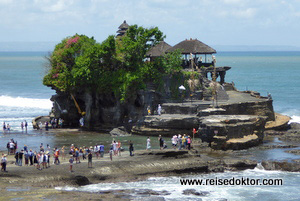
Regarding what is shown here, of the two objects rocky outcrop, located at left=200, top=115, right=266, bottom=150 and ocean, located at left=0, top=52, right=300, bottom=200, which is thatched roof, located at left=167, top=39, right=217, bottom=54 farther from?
ocean, located at left=0, top=52, right=300, bottom=200

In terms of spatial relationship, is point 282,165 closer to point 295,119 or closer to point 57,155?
point 57,155

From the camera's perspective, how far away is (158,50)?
6388cm

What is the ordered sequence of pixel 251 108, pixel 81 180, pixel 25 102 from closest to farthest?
pixel 81 180 → pixel 251 108 → pixel 25 102

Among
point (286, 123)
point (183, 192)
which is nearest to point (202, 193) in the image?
point (183, 192)

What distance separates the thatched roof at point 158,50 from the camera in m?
63.0

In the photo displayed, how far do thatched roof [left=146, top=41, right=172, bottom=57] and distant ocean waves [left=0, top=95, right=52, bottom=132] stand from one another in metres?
18.0

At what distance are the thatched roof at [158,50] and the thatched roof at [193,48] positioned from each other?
40.4 inches

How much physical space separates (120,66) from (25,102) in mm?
40101

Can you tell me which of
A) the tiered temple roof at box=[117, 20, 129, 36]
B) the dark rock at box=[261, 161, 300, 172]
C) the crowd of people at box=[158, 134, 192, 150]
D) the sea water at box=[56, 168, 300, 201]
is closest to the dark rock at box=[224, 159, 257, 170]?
the dark rock at box=[261, 161, 300, 172]

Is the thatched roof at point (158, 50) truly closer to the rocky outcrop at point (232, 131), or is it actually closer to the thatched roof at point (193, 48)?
the thatched roof at point (193, 48)

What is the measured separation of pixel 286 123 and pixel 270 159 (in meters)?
16.9

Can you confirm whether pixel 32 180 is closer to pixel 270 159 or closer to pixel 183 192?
pixel 183 192

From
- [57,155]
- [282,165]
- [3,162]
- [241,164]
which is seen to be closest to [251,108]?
[282,165]

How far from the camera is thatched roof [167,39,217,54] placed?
61.9 metres
